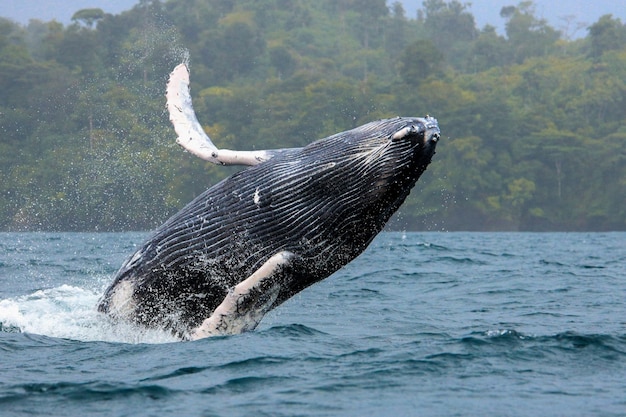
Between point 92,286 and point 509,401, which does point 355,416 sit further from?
point 92,286

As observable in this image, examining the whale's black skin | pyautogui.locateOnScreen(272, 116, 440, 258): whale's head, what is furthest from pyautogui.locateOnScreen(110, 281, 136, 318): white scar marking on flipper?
pyautogui.locateOnScreen(272, 116, 440, 258): whale's head

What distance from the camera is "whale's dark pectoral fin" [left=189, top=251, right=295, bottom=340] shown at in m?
8.05

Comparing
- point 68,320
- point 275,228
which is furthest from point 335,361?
point 68,320

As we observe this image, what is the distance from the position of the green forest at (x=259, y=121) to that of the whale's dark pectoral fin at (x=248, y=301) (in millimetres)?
55147

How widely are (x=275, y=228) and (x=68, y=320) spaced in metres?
2.78

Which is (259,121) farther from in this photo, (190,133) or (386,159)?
(386,159)

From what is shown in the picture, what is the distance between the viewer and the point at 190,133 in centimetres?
932

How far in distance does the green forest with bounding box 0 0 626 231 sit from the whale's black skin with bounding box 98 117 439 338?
179 feet

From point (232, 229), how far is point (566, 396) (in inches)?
122

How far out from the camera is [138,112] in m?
70.2

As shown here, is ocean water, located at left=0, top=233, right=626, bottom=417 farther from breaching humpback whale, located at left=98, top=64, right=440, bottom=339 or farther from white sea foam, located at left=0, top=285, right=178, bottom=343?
breaching humpback whale, located at left=98, top=64, right=440, bottom=339

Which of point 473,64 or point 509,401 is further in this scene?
point 473,64

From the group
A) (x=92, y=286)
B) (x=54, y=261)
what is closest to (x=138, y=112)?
(x=54, y=261)

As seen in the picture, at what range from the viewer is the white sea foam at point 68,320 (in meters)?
8.81
